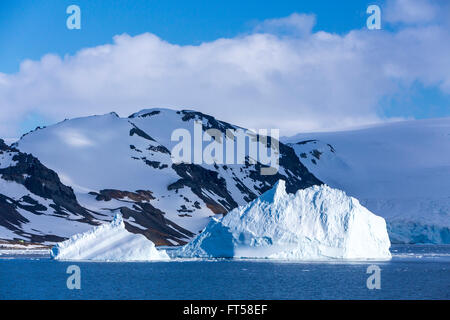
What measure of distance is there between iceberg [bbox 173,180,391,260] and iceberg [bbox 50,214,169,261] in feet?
26.9

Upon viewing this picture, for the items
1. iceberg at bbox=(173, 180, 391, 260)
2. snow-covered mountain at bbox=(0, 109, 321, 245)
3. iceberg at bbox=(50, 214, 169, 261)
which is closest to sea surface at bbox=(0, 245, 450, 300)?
iceberg at bbox=(50, 214, 169, 261)

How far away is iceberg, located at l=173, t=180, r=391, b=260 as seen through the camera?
7344 cm

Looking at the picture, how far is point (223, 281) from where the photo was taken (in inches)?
2164

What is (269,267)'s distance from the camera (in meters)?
68.7

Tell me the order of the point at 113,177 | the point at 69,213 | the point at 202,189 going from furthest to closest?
the point at 202,189
the point at 113,177
the point at 69,213

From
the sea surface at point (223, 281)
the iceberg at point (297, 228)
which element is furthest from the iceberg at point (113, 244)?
the iceberg at point (297, 228)

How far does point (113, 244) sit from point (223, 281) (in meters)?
21.1

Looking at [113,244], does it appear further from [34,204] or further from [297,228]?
[34,204]

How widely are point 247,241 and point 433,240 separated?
101970 mm

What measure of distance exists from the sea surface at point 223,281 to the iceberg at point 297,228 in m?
2.16

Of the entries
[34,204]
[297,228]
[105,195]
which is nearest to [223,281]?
[297,228]

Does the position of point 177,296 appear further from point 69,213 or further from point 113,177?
point 113,177
